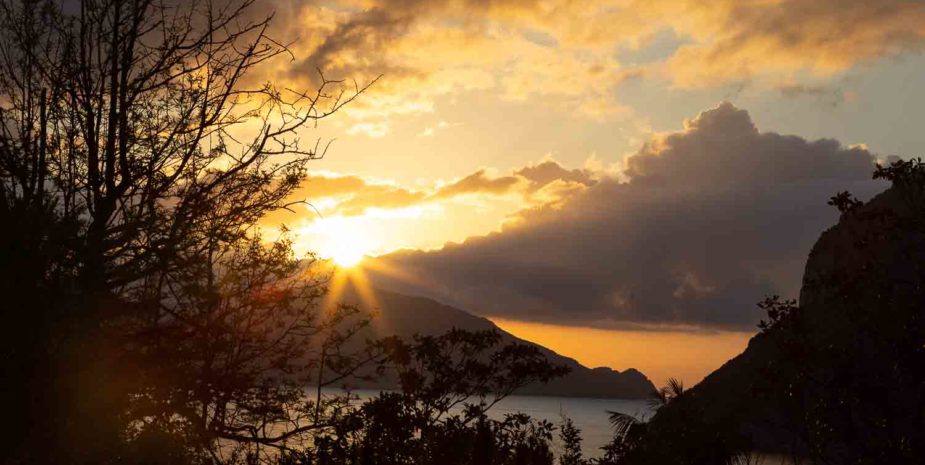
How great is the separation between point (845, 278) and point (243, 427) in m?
10.3

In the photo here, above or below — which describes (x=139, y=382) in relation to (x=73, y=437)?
above

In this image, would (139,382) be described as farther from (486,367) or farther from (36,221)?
(486,367)

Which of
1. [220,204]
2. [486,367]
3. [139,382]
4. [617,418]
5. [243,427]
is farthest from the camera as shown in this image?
[617,418]

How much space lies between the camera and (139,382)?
1330 centimetres

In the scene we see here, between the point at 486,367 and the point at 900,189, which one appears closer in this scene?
the point at 900,189

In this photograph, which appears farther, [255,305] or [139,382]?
[255,305]

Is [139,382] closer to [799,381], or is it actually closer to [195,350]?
[195,350]

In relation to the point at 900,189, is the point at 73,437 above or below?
below

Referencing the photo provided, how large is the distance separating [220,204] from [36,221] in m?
2.74

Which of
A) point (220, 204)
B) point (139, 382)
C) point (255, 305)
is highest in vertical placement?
point (220, 204)

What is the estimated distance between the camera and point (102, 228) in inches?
522

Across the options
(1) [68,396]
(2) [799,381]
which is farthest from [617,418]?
(1) [68,396]

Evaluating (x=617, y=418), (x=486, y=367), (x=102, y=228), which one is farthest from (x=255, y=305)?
(x=617, y=418)

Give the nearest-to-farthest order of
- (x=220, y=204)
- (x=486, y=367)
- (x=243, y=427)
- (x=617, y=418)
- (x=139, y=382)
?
(x=139, y=382) → (x=220, y=204) → (x=243, y=427) → (x=486, y=367) → (x=617, y=418)
